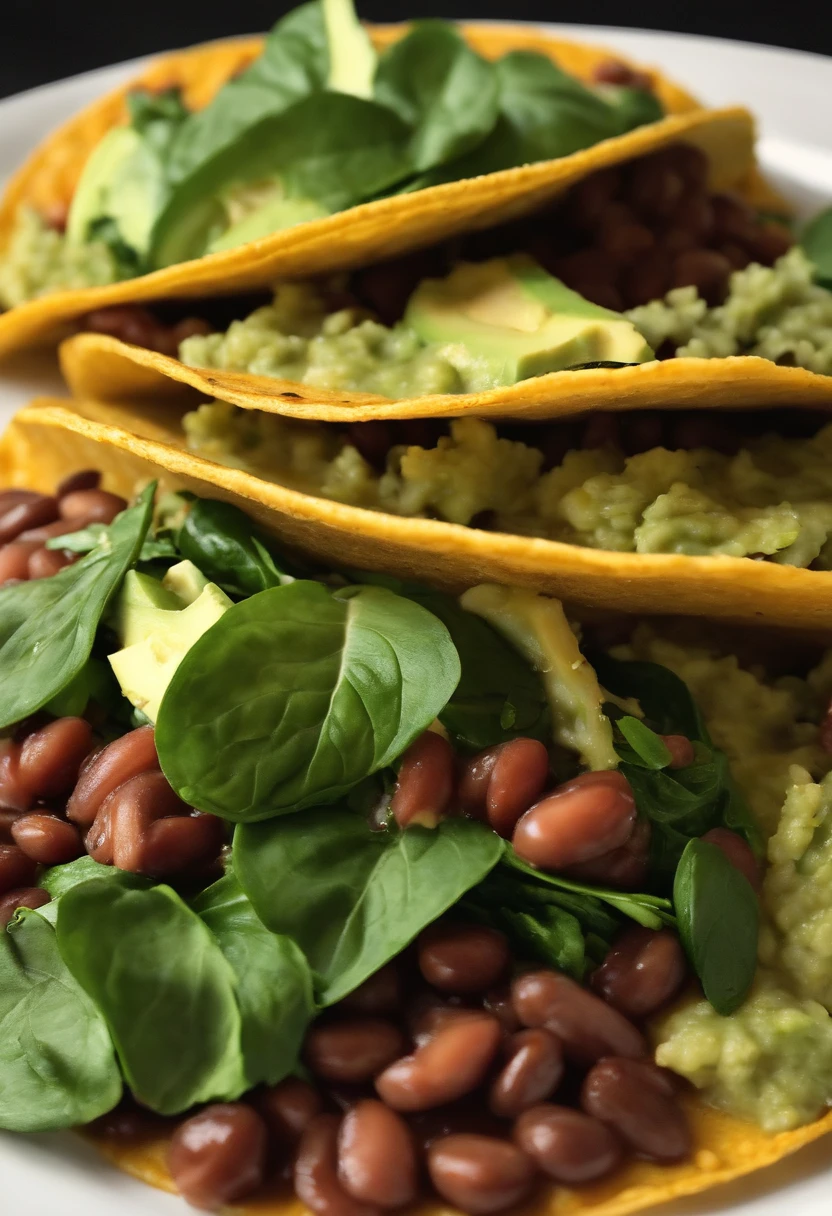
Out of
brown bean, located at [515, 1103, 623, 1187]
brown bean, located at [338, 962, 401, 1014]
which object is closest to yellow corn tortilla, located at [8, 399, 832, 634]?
brown bean, located at [338, 962, 401, 1014]

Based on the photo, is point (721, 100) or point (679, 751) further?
point (721, 100)

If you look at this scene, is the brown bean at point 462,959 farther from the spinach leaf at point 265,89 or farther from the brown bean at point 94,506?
the spinach leaf at point 265,89

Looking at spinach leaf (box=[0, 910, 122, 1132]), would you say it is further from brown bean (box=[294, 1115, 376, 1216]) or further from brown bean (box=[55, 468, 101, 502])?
brown bean (box=[55, 468, 101, 502])

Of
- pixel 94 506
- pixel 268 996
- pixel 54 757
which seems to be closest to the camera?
pixel 268 996

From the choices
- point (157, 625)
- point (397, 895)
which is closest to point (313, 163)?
point (157, 625)

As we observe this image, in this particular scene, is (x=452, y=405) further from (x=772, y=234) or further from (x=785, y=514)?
(x=772, y=234)

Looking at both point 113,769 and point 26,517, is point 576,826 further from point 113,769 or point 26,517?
point 26,517
